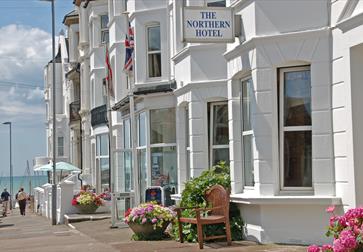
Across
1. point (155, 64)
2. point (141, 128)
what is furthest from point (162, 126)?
point (155, 64)

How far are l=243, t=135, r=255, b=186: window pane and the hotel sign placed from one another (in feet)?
6.58

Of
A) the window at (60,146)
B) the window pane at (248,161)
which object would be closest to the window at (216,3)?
the window pane at (248,161)

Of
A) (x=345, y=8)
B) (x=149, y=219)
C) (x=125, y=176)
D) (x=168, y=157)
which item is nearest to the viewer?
(x=345, y=8)

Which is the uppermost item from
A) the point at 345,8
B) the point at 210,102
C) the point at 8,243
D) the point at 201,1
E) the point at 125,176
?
the point at 201,1

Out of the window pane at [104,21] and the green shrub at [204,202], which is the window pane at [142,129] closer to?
the green shrub at [204,202]

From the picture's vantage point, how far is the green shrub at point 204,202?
1357 centimetres

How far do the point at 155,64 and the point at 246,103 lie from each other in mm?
8374

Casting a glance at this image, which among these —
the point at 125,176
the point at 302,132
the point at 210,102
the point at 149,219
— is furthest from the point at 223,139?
the point at 125,176

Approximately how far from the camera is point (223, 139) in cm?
1638

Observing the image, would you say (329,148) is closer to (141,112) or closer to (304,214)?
(304,214)

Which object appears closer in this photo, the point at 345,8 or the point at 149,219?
the point at 345,8

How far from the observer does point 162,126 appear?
2086cm

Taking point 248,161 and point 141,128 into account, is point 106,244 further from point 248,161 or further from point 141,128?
point 141,128

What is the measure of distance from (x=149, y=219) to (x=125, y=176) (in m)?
9.36
